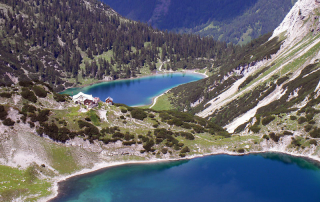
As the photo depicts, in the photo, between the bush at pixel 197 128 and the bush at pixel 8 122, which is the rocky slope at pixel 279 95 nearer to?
the bush at pixel 197 128

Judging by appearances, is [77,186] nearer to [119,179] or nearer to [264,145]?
[119,179]

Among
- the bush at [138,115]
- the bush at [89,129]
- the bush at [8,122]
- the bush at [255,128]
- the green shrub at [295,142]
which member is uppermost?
the bush at [138,115]

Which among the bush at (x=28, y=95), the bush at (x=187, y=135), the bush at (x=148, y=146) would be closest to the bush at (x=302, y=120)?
the bush at (x=187, y=135)

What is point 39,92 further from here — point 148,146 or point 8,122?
point 148,146

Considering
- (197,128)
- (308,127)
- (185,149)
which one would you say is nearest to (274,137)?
(308,127)

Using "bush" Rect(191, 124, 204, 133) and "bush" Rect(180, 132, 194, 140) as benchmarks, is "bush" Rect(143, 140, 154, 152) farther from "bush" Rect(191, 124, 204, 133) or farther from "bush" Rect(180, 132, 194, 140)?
"bush" Rect(191, 124, 204, 133)

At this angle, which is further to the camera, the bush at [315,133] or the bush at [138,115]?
the bush at [138,115]

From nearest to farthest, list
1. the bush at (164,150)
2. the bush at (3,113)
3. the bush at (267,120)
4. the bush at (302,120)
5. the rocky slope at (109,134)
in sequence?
the rocky slope at (109,134)
the bush at (3,113)
the bush at (164,150)
the bush at (302,120)
the bush at (267,120)

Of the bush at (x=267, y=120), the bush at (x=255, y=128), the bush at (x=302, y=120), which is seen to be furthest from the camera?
the bush at (x=255, y=128)
